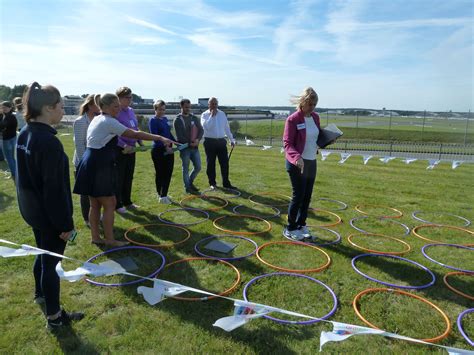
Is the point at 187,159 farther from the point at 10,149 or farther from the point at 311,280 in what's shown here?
the point at 10,149

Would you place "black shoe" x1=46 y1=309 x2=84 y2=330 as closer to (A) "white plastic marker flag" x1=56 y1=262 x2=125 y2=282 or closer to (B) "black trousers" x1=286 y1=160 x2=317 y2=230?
(A) "white plastic marker flag" x1=56 y1=262 x2=125 y2=282

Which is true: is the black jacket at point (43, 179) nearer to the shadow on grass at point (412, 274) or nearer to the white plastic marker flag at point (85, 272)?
the white plastic marker flag at point (85, 272)

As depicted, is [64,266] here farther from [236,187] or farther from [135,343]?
[236,187]

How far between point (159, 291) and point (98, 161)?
6.70 feet

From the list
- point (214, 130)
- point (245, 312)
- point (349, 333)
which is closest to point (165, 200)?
A: point (214, 130)

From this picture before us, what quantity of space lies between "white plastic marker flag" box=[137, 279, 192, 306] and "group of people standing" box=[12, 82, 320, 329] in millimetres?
702

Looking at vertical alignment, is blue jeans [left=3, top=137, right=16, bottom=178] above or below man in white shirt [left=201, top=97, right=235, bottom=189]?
below

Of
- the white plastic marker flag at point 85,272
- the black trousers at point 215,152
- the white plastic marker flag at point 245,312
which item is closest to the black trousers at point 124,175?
the black trousers at point 215,152

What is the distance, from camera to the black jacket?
110 inches

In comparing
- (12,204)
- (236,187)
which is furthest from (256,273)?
(12,204)

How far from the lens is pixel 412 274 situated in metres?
4.45

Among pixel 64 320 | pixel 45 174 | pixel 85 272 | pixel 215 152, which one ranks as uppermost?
pixel 45 174

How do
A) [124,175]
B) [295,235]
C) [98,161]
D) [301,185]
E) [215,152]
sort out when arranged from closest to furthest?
[98,161] → [301,185] → [295,235] → [124,175] → [215,152]

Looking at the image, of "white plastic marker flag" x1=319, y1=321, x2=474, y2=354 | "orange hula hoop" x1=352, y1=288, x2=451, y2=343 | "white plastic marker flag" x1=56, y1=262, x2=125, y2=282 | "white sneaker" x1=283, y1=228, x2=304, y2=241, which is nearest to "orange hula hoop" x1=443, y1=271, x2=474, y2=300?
"orange hula hoop" x1=352, y1=288, x2=451, y2=343
